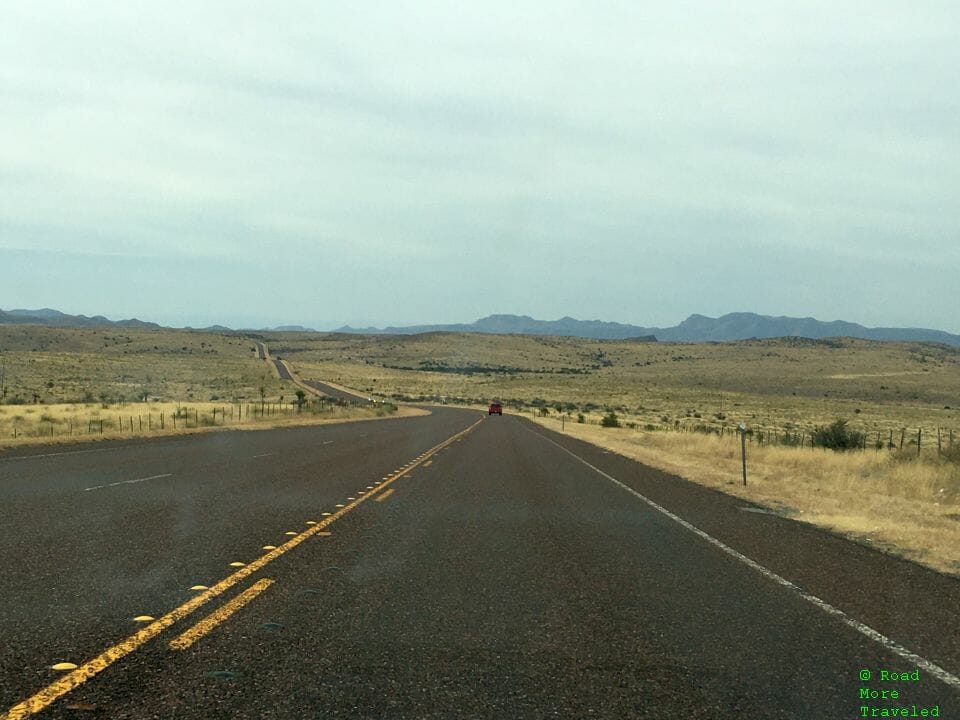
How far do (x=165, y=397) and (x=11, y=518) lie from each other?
210 ft

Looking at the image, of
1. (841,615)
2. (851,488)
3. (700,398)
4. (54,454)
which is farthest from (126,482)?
(700,398)

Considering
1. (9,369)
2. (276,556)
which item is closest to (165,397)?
(9,369)

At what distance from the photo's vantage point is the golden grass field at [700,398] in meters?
17.1

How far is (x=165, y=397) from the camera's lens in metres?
71.2

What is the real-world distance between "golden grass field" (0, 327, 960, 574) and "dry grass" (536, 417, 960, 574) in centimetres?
5

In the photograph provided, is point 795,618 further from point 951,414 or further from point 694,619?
point 951,414

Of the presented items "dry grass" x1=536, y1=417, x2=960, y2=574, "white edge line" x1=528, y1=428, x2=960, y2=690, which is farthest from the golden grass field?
"white edge line" x1=528, y1=428, x2=960, y2=690

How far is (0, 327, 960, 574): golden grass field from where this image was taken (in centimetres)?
1709

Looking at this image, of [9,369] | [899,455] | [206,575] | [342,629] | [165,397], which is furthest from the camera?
[9,369]

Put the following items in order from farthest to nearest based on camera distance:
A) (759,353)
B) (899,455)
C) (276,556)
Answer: (759,353) < (899,455) < (276,556)

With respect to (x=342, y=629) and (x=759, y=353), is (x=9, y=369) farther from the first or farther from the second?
(x=759, y=353)

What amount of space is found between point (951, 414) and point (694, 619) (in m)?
78.6

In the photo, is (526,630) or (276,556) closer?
(526,630)

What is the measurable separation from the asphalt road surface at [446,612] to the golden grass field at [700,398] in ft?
10.1
